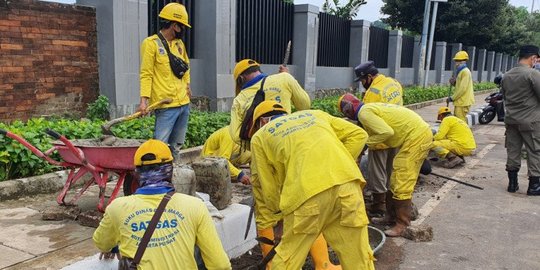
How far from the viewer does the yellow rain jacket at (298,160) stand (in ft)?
9.37

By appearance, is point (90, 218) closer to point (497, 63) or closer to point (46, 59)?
point (46, 59)

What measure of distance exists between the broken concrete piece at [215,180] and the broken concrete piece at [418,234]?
5.99ft

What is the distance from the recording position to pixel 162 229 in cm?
250

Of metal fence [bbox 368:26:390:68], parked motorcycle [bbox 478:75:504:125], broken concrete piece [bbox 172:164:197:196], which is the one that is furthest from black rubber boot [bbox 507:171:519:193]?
metal fence [bbox 368:26:390:68]

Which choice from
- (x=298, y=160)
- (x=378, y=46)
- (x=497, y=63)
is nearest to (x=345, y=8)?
(x=378, y=46)

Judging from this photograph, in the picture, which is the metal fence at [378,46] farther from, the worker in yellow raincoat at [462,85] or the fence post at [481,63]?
the fence post at [481,63]

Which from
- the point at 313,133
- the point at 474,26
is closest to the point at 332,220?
the point at 313,133

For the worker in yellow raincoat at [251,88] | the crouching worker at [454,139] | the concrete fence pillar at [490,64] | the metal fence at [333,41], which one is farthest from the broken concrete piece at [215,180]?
the concrete fence pillar at [490,64]

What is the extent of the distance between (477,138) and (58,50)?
31.2 feet

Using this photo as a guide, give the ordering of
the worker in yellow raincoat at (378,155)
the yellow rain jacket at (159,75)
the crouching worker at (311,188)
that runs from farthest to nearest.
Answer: the worker in yellow raincoat at (378,155), the yellow rain jacket at (159,75), the crouching worker at (311,188)

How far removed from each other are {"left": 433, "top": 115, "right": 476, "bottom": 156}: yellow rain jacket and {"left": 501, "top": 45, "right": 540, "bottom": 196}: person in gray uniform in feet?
3.58

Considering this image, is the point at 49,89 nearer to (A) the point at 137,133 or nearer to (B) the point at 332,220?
(A) the point at 137,133

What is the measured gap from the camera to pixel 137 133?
6359 millimetres

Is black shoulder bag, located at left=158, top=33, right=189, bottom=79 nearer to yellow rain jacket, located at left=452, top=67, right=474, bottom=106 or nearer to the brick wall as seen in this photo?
the brick wall
